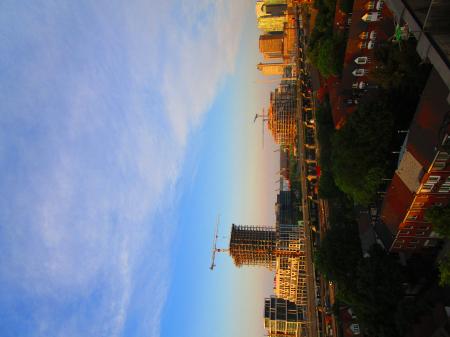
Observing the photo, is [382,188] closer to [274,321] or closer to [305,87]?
[305,87]

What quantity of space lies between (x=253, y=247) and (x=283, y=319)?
34363 millimetres

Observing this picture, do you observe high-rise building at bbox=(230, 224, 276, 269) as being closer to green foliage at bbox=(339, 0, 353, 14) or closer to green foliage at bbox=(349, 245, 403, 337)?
green foliage at bbox=(349, 245, 403, 337)

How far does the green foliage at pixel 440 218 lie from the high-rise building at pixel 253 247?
9703 centimetres

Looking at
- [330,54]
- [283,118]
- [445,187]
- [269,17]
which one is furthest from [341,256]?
[269,17]

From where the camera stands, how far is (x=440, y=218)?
36.8 metres

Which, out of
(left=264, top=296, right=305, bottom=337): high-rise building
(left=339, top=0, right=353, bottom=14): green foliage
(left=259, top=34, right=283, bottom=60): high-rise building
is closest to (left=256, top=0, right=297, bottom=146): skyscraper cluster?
(left=259, top=34, right=283, bottom=60): high-rise building

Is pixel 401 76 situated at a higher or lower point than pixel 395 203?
higher

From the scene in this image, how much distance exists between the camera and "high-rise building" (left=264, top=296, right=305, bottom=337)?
141 metres

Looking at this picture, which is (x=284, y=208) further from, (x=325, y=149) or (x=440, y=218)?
(x=440, y=218)

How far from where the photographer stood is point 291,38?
160 metres

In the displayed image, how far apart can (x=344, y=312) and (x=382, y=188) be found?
21250 mm

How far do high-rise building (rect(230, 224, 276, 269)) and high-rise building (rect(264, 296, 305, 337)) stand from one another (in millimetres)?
23183

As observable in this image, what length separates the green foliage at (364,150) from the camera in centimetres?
4366

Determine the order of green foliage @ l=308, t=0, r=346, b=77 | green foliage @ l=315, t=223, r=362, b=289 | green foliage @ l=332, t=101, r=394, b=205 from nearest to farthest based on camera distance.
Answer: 1. green foliage @ l=332, t=101, r=394, b=205
2. green foliage @ l=315, t=223, r=362, b=289
3. green foliage @ l=308, t=0, r=346, b=77
